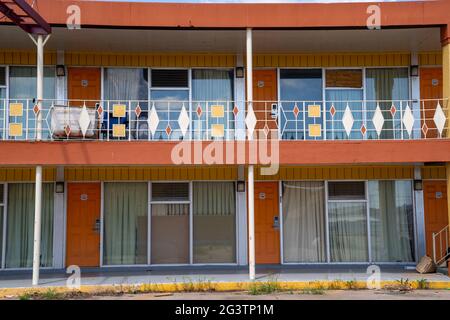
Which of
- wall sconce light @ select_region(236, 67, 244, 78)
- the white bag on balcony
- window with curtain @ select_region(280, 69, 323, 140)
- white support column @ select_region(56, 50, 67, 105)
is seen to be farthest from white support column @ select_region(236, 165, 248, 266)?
white support column @ select_region(56, 50, 67, 105)

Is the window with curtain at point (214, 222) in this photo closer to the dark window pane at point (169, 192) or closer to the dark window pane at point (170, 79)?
the dark window pane at point (169, 192)

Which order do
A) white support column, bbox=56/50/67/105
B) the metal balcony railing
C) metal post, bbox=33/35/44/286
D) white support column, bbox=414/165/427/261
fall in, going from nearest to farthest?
1. metal post, bbox=33/35/44/286
2. the metal balcony railing
3. white support column, bbox=56/50/67/105
4. white support column, bbox=414/165/427/261

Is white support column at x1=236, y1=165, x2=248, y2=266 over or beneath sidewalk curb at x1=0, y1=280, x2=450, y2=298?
over

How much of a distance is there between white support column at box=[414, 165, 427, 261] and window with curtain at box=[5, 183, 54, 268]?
9814mm

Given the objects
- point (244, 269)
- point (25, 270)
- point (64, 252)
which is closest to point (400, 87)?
point (244, 269)

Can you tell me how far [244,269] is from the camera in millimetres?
14102

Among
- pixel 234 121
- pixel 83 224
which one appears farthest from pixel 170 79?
pixel 83 224

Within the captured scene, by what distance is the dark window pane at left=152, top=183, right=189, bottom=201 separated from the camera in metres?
14.8


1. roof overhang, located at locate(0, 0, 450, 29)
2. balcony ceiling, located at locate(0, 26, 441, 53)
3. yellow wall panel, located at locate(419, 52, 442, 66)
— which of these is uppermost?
roof overhang, located at locate(0, 0, 450, 29)

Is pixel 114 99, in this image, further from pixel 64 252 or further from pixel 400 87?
pixel 400 87

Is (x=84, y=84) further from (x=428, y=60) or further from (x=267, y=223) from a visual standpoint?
(x=428, y=60)

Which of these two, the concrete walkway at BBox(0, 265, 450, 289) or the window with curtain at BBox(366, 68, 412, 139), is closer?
the concrete walkway at BBox(0, 265, 450, 289)

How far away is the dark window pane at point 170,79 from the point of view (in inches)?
586

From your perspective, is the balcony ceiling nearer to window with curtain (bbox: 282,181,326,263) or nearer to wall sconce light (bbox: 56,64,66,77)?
wall sconce light (bbox: 56,64,66,77)
